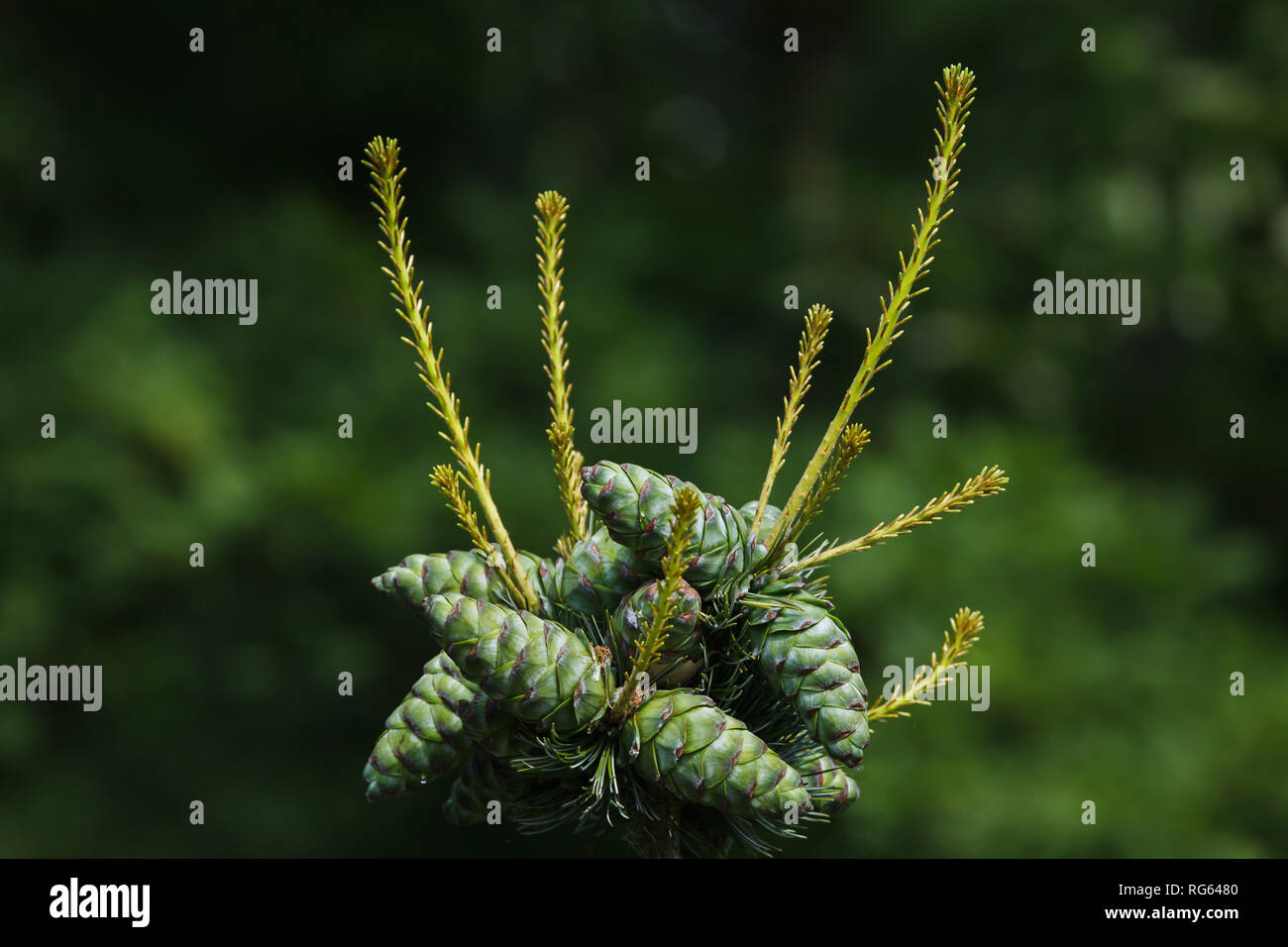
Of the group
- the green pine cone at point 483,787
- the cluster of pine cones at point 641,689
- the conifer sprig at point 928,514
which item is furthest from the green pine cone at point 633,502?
the green pine cone at point 483,787

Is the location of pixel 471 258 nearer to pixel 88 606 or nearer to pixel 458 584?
pixel 88 606

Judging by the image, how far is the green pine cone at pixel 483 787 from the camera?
0.95m

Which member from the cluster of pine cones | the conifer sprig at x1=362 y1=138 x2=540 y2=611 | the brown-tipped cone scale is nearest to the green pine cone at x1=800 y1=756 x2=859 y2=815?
the cluster of pine cones

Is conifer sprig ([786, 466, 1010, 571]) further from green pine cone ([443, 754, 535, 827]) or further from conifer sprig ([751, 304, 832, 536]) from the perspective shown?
green pine cone ([443, 754, 535, 827])

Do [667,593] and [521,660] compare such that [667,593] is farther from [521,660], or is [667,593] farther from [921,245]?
[921,245]

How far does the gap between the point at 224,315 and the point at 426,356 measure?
3.59 metres

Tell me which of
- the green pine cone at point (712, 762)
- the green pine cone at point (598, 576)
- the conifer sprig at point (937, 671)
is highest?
the green pine cone at point (598, 576)

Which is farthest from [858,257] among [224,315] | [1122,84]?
[224,315]

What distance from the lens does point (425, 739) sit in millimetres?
905

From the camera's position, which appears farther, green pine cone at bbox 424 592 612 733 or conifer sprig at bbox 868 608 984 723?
conifer sprig at bbox 868 608 984 723

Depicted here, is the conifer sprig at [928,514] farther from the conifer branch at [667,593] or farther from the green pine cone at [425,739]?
the green pine cone at [425,739]

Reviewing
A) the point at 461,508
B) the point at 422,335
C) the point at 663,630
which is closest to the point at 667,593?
the point at 663,630

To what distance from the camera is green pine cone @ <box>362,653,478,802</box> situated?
902mm

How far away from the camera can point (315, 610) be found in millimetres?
4164
